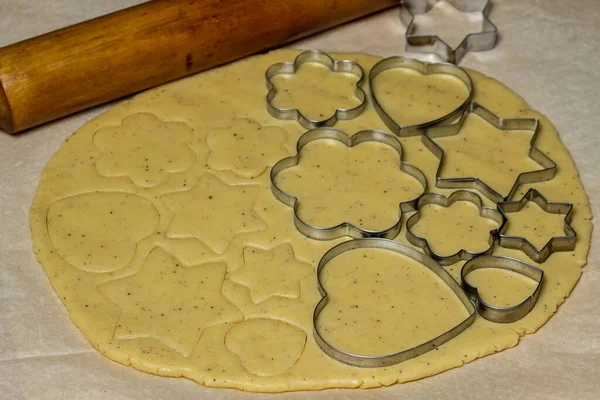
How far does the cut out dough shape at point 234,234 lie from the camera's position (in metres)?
1.34

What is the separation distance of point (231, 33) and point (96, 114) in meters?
0.32

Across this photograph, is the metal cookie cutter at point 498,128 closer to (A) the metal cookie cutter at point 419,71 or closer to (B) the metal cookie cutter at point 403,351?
(A) the metal cookie cutter at point 419,71

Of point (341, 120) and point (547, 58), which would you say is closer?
point (341, 120)

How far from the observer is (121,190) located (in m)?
1.62

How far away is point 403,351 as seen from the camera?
133cm

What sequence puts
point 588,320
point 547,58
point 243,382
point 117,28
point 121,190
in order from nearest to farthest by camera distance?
point 243,382 → point 588,320 → point 121,190 → point 117,28 → point 547,58

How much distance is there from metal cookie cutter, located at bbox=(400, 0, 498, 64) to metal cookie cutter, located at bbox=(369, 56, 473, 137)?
0.07 meters

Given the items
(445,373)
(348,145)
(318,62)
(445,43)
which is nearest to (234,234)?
(348,145)

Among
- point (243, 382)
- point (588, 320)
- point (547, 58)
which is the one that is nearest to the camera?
point (243, 382)

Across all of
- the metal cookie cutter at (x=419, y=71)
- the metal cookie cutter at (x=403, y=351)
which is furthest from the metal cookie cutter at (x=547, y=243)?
the metal cookie cutter at (x=419, y=71)

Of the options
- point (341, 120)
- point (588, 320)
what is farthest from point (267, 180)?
point (588, 320)

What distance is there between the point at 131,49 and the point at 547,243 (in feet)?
2.89

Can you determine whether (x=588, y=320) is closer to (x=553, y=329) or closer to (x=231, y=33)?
(x=553, y=329)

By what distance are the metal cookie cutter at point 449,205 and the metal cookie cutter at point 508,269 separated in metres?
0.02
